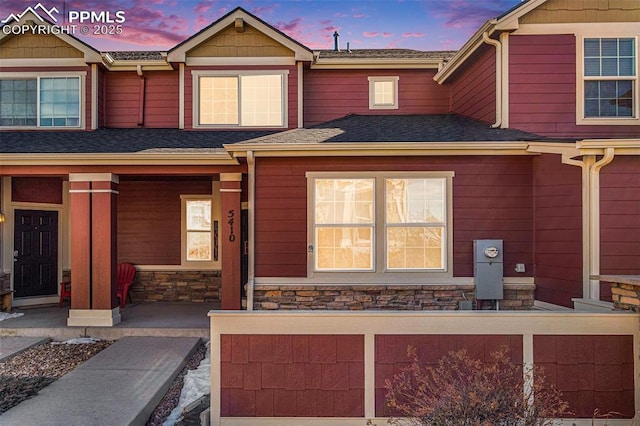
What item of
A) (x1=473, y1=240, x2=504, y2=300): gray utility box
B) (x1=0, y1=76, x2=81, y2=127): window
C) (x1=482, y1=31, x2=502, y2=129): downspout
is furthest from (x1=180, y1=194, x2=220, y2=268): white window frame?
(x1=482, y1=31, x2=502, y2=129): downspout

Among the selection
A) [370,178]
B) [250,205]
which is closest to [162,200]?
[250,205]

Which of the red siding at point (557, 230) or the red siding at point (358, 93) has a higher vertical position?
the red siding at point (358, 93)

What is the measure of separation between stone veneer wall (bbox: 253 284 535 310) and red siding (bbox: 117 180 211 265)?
11.2 ft

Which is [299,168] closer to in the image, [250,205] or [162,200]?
[250,205]

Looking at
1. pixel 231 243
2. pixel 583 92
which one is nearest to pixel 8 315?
pixel 231 243

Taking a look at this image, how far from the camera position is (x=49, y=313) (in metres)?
7.39

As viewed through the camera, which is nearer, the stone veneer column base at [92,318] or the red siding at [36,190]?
the stone veneer column base at [92,318]

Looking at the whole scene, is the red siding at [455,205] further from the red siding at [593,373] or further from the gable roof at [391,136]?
the red siding at [593,373]

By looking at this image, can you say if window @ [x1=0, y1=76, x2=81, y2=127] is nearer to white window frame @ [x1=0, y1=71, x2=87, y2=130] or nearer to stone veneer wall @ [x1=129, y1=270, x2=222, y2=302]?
white window frame @ [x1=0, y1=71, x2=87, y2=130]

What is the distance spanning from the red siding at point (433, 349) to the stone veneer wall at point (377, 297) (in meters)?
2.53

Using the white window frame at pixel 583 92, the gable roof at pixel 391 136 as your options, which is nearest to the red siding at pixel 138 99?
the gable roof at pixel 391 136

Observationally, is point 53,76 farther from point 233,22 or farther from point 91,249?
point 91,249

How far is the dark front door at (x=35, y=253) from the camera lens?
25.7 ft

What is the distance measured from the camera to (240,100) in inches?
316
